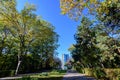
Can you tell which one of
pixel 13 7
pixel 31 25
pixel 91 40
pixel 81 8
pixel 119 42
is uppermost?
pixel 13 7

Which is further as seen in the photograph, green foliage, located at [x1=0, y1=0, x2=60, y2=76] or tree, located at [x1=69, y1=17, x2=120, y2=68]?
green foliage, located at [x1=0, y1=0, x2=60, y2=76]

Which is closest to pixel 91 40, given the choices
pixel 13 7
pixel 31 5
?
pixel 31 5

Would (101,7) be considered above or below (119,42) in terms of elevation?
below

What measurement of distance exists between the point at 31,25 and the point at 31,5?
3.78 metres

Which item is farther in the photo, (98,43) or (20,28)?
(20,28)

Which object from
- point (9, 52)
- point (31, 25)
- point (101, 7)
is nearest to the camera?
point (101, 7)

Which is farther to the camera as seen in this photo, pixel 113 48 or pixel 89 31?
pixel 89 31

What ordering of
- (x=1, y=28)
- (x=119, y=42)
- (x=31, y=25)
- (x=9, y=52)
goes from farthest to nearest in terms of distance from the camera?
(x=9, y=52) → (x=1, y=28) → (x=31, y=25) → (x=119, y=42)

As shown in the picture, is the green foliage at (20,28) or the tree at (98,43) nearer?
the tree at (98,43)

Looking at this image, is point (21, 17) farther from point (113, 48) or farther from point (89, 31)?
point (113, 48)

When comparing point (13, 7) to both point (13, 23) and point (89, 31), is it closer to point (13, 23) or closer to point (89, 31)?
point (13, 23)

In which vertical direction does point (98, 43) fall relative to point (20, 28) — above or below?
below

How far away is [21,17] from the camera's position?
33469mm

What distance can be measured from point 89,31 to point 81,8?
26801 millimetres
